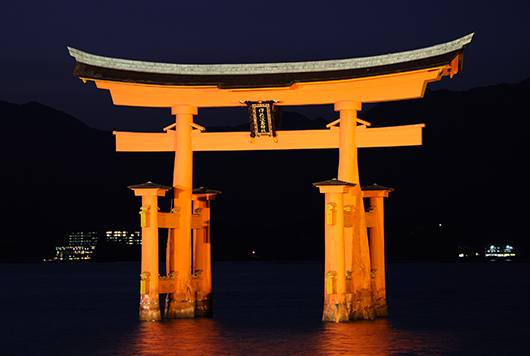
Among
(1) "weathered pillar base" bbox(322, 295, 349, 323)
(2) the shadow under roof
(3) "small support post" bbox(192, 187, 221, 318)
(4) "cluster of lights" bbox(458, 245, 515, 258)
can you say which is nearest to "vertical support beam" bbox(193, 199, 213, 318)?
(3) "small support post" bbox(192, 187, 221, 318)

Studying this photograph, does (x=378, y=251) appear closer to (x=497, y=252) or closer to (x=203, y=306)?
(x=203, y=306)

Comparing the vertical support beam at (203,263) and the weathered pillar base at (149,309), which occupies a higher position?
the vertical support beam at (203,263)

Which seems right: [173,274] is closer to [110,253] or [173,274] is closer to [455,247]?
[455,247]

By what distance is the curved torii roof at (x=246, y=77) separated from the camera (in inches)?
684

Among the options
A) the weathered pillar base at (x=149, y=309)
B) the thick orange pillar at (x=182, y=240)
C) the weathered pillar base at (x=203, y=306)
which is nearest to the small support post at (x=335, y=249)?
the thick orange pillar at (x=182, y=240)

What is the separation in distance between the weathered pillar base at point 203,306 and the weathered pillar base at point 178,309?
0.47m

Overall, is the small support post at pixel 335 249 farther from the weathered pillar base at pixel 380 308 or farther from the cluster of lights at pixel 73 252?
the cluster of lights at pixel 73 252

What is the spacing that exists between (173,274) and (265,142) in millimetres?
4050

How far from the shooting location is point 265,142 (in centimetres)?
1886

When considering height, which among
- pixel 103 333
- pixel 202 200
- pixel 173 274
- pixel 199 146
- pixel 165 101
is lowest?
pixel 103 333

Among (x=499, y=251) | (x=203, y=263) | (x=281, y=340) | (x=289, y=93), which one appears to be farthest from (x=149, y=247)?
(x=499, y=251)

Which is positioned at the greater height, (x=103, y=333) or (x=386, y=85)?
(x=386, y=85)

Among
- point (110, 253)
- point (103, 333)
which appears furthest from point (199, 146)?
point (110, 253)

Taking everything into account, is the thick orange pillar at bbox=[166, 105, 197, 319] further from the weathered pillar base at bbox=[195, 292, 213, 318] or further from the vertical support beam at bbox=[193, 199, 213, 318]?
the vertical support beam at bbox=[193, 199, 213, 318]
